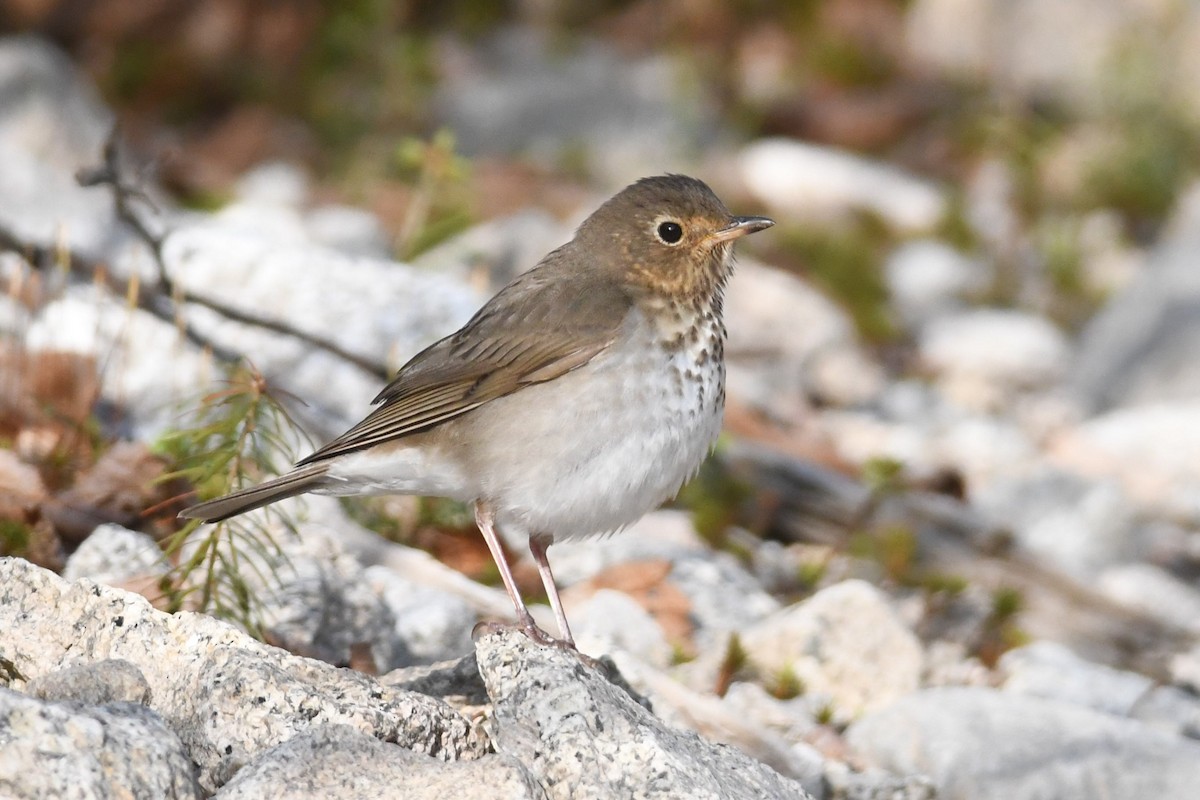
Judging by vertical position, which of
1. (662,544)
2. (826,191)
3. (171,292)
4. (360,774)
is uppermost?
(826,191)

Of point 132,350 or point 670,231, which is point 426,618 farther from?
point 132,350

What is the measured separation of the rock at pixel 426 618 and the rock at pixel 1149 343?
5603 millimetres

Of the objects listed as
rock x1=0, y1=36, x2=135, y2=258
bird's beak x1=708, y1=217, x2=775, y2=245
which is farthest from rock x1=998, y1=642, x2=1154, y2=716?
rock x1=0, y1=36, x2=135, y2=258

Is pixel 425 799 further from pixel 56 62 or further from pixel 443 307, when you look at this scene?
pixel 56 62

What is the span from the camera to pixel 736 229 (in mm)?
5125

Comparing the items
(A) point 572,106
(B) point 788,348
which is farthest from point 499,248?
(A) point 572,106

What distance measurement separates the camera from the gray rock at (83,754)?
3.05m

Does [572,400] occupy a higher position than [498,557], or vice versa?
[572,400]

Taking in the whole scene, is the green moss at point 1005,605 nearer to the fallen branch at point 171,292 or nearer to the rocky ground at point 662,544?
the rocky ground at point 662,544

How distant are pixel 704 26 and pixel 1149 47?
12.8 ft

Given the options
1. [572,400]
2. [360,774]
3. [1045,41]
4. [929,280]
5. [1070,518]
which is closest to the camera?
[360,774]

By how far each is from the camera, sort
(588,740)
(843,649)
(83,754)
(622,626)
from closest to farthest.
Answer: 1. (83,754)
2. (588,740)
3. (843,649)
4. (622,626)

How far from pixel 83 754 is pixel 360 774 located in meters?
0.54

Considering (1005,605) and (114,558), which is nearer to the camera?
(114,558)
